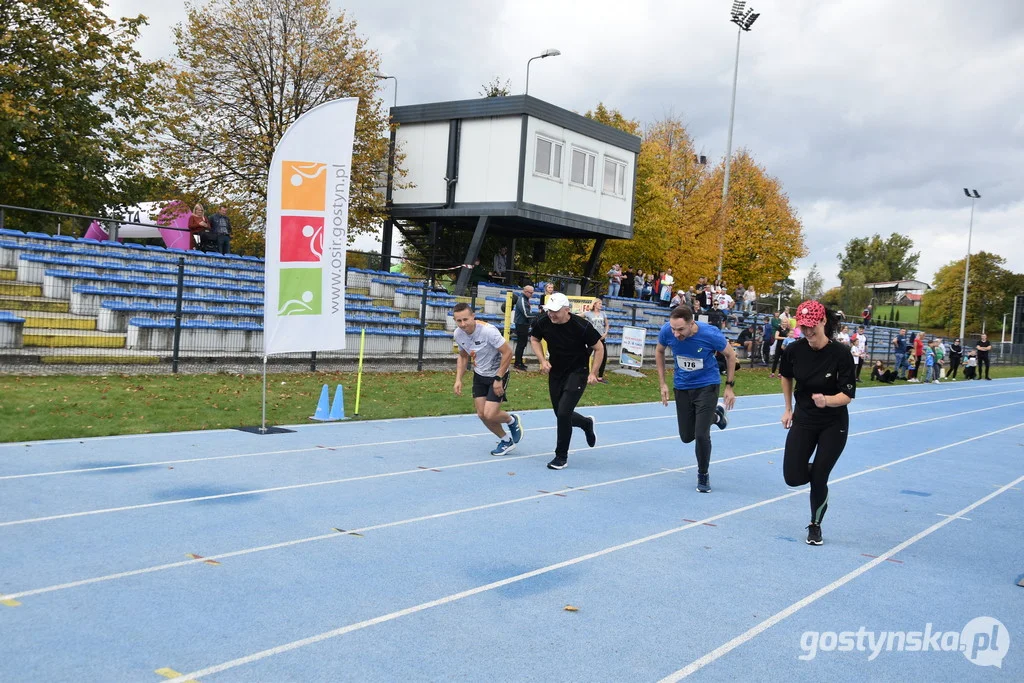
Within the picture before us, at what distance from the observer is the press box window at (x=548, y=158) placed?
29.6m

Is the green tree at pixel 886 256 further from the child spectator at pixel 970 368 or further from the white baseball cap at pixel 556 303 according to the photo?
the white baseball cap at pixel 556 303

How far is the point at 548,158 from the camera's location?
30016mm

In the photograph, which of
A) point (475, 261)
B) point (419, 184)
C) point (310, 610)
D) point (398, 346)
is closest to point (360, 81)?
point (419, 184)

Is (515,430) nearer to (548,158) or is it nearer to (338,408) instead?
(338,408)

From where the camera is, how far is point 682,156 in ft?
149

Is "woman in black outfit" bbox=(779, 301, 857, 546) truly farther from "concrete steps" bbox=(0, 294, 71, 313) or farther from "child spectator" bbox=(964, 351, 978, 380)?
"child spectator" bbox=(964, 351, 978, 380)

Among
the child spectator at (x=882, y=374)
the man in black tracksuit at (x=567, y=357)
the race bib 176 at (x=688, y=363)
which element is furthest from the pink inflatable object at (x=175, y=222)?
the child spectator at (x=882, y=374)

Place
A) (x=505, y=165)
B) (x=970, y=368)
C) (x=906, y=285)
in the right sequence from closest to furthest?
(x=505, y=165)
(x=970, y=368)
(x=906, y=285)

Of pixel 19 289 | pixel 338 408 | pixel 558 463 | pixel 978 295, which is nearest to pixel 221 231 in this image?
pixel 19 289

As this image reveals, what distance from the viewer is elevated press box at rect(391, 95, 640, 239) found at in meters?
29.1

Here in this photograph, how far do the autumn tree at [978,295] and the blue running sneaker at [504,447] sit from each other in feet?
347

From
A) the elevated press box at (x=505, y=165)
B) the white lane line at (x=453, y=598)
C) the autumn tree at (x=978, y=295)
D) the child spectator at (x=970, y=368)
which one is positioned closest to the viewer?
the white lane line at (x=453, y=598)

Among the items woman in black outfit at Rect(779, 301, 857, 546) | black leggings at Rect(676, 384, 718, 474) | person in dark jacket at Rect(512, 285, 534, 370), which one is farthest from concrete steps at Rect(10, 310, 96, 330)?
woman in black outfit at Rect(779, 301, 857, 546)

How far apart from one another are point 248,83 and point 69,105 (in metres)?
5.17
